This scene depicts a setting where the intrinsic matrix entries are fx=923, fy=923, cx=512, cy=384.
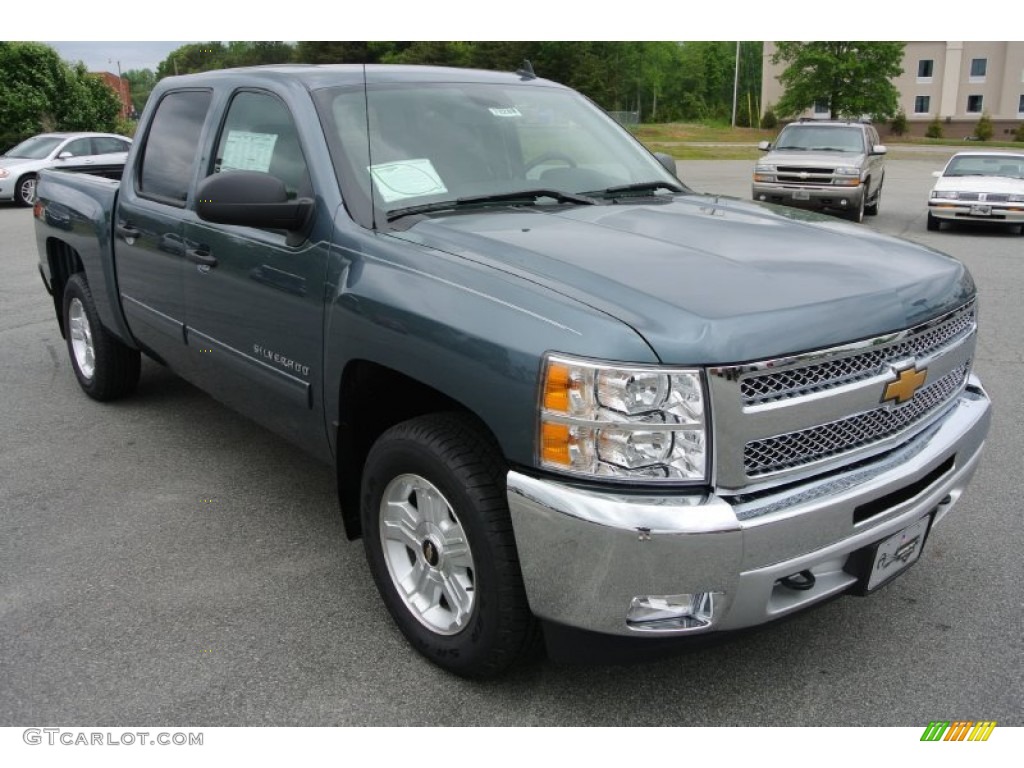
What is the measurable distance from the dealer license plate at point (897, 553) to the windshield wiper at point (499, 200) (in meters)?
1.65

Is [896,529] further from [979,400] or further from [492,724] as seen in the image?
[492,724]

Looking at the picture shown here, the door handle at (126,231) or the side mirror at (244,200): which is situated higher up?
the side mirror at (244,200)

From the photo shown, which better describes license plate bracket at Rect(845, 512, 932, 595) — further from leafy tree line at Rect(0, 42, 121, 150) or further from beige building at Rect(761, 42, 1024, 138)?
beige building at Rect(761, 42, 1024, 138)

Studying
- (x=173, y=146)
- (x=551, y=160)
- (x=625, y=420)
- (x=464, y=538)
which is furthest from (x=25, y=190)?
(x=625, y=420)

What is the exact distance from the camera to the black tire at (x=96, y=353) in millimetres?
5430

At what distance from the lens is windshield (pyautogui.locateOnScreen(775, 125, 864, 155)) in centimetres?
1623

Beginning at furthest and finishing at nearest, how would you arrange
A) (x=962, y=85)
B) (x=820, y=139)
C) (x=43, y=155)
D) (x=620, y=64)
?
(x=620, y=64)
(x=962, y=85)
(x=43, y=155)
(x=820, y=139)

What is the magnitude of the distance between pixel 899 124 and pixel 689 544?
68.9m

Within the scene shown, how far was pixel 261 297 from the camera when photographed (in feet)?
11.4

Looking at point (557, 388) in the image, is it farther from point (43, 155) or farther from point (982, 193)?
point (43, 155)

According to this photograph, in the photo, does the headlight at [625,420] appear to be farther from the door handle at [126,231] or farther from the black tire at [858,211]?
the black tire at [858,211]

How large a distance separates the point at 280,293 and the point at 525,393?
137cm

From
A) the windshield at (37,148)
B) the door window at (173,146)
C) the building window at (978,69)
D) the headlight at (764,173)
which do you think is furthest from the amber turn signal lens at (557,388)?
the building window at (978,69)

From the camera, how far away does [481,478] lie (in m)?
2.55
